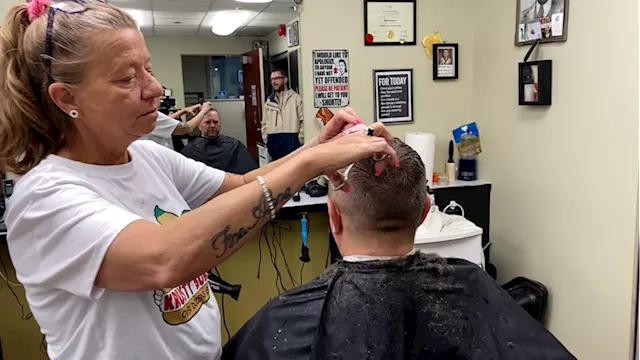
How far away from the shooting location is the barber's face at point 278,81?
271 centimetres

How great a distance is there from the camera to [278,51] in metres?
2.69

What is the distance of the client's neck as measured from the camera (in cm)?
119

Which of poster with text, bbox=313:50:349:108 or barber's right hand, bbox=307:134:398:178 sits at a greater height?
poster with text, bbox=313:50:349:108

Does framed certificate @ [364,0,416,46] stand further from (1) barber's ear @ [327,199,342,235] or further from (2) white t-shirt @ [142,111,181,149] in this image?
(1) barber's ear @ [327,199,342,235]

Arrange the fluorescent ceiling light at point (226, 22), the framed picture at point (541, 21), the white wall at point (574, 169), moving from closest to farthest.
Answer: the white wall at point (574, 169) < the framed picture at point (541, 21) < the fluorescent ceiling light at point (226, 22)

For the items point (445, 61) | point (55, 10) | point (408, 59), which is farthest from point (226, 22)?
Answer: point (55, 10)

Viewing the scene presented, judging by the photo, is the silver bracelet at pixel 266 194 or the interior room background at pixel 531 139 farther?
the interior room background at pixel 531 139

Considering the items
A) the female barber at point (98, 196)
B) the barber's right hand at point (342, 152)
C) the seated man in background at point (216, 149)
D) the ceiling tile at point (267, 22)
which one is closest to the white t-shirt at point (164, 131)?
the seated man in background at point (216, 149)

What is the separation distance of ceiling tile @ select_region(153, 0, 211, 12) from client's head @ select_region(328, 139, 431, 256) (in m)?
1.71

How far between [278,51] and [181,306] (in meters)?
1.89

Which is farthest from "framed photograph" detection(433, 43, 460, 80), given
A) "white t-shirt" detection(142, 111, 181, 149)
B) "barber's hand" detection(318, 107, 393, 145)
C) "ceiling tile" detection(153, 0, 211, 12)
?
"barber's hand" detection(318, 107, 393, 145)

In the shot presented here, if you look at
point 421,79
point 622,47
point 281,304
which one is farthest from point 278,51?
point 281,304

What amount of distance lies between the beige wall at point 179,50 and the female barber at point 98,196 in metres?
1.47

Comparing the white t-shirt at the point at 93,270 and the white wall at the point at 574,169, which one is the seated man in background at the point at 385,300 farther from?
the white wall at the point at 574,169
